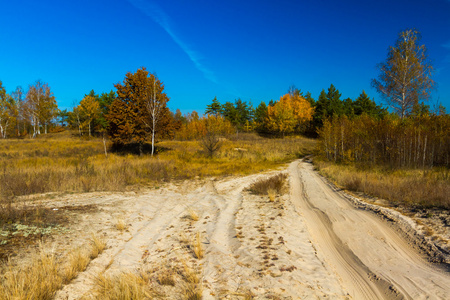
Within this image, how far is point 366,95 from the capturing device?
49.3 m

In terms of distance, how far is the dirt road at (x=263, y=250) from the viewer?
156 inches

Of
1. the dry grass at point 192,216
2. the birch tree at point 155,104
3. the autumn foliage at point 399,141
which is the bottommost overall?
the dry grass at point 192,216

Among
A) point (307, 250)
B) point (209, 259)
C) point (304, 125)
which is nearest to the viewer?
point (209, 259)

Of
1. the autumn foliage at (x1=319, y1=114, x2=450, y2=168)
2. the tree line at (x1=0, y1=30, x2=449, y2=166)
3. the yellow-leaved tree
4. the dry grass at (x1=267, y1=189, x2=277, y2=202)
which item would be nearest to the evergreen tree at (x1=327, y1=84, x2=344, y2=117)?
the yellow-leaved tree

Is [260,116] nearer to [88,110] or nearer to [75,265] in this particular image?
[88,110]

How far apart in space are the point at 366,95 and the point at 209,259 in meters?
55.6

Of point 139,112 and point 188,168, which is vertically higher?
point 139,112

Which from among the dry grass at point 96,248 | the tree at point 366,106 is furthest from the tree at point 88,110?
the tree at point 366,106

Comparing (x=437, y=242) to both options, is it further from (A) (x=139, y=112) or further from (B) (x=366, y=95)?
(B) (x=366, y=95)

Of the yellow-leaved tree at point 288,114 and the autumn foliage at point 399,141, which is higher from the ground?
the yellow-leaved tree at point 288,114

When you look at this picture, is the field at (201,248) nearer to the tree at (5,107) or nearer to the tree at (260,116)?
the tree at (5,107)

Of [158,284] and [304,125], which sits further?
[304,125]

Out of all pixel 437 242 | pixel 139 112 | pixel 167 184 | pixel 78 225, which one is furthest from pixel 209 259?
pixel 139 112

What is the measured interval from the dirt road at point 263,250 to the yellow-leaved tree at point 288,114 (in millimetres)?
42749
